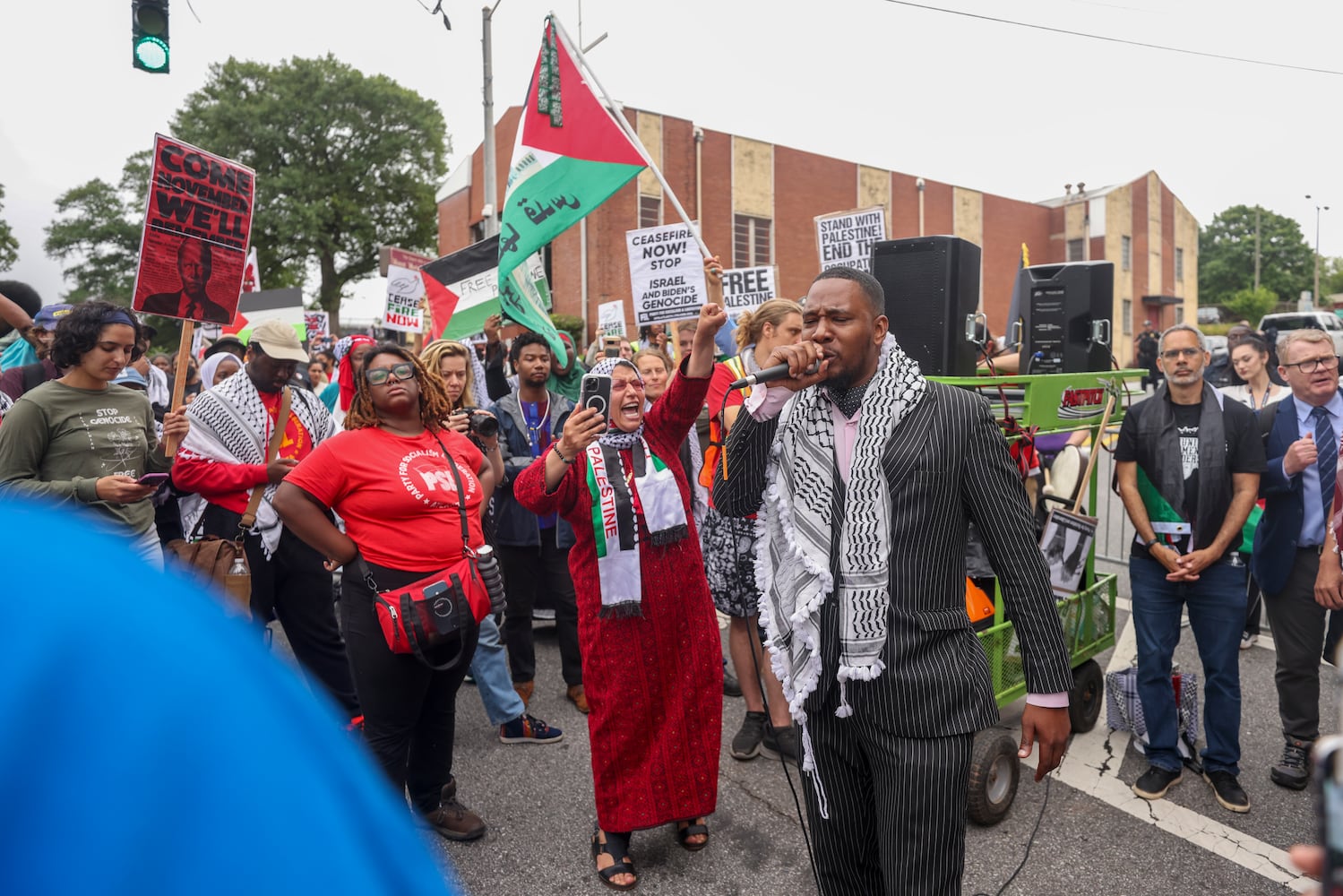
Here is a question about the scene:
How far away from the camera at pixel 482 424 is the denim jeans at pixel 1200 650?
3.16 metres

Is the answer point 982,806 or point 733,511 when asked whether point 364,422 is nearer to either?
point 733,511

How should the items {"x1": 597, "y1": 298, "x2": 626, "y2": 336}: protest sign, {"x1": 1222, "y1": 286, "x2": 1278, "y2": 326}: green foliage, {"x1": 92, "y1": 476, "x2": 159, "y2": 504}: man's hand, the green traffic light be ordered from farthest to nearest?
{"x1": 1222, "y1": 286, "x2": 1278, "y2": 326}: green foliage → {"x1": 597, "y1": 298, "x2": 626, "y2": 336}: protest sign → the green traffic light → {"x1": 92, "y1": 476, "x2": 159, "y2": 504}: man's hand

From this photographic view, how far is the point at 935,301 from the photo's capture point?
420cm

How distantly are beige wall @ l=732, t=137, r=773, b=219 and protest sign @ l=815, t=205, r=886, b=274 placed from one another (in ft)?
74.7

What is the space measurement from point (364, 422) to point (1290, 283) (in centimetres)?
9740

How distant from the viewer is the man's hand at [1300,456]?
4332 mm

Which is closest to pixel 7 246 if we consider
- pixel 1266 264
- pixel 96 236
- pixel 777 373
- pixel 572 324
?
pixel 96 236

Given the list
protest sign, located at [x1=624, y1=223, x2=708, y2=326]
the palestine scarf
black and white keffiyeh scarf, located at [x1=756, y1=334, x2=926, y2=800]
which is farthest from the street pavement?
protest sign, located at [x1=624, y1=223, x2=708, y2=326]

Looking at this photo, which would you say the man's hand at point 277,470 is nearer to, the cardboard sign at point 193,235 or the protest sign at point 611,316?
the cardboard sign at point 193,235

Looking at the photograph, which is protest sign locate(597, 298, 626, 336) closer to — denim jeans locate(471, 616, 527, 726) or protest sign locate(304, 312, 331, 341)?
protest sign locate(304, 312, 331, 341)

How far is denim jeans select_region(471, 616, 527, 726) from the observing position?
4727 millimetres

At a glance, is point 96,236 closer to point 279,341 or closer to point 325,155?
point 325,155

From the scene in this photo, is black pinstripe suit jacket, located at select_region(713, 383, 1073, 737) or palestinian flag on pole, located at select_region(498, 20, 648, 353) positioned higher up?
palestinian flag on pole, located at select_region(498, 20, 648, 353)

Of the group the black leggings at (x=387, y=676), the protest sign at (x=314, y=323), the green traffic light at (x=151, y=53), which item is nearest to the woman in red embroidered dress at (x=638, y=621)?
the black leggings at (x=387, y=676)
